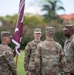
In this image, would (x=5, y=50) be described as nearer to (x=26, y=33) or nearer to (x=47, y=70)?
(x=47, y=70)

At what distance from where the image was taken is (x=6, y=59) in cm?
747

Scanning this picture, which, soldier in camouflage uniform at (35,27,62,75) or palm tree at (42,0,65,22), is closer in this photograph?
soldier in camouflage uniform at (35,27,62,75)

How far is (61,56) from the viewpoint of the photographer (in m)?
7.51

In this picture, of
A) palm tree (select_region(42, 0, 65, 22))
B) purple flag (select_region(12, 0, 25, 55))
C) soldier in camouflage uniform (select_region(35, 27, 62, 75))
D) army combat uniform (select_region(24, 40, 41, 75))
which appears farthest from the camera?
palm tree (select_region(42, 0, 65, 22))

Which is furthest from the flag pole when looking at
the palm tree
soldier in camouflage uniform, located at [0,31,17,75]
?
the palm tree

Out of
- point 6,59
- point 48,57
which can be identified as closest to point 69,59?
point 48,57

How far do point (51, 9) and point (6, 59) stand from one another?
193 ft

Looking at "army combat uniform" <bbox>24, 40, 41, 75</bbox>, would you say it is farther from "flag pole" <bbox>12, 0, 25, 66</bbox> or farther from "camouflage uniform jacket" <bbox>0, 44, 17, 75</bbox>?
"camouflage uniform jacket" <bbox>0, 44, 17, 75</bbox>

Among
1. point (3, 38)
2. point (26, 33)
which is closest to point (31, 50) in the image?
point (3, 38)

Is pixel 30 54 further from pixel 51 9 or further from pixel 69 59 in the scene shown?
pixel 51 9

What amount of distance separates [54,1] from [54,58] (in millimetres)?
61171

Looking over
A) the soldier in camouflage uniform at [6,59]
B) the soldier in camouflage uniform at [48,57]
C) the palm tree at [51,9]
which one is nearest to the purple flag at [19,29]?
the soldier in camouflage uniform at [6,59]

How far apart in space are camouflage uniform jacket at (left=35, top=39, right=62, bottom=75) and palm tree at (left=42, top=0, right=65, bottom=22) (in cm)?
5518

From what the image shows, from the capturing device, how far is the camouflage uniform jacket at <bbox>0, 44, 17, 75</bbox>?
7.46 meters
